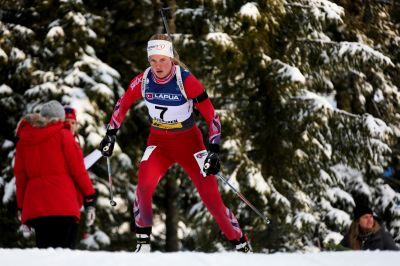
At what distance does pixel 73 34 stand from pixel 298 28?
4366 millimetres

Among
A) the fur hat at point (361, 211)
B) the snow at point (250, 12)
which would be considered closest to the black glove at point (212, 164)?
the fur hat at point (361, 211)

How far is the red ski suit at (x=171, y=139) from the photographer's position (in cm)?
521

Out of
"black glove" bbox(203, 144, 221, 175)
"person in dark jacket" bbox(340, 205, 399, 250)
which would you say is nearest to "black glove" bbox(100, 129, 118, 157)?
"black glove" bbox(203, 144, 221, 175)

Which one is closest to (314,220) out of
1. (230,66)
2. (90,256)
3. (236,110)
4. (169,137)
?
(236,110)

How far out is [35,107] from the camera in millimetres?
11203

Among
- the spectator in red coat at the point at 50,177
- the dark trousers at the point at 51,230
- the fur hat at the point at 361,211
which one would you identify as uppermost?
the spectator in red coat at the point at 50,177

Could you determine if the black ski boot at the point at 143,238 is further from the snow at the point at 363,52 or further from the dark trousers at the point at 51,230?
the snow at the point at 363,52

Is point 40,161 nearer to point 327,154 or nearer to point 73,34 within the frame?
point 73,34

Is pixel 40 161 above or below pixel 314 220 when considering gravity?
above

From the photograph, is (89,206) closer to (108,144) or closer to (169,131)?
(108,144)

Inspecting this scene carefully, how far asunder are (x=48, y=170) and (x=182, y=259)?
2570mm

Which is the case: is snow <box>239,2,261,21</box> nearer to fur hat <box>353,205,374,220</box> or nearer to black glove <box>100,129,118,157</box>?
fur hat <box>353,205,374,220</box>

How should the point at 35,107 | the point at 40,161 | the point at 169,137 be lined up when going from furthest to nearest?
the point at 35,107, the point at 169,137, the point at 40,161

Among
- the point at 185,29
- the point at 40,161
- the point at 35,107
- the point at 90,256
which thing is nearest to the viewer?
the point at 90,256
